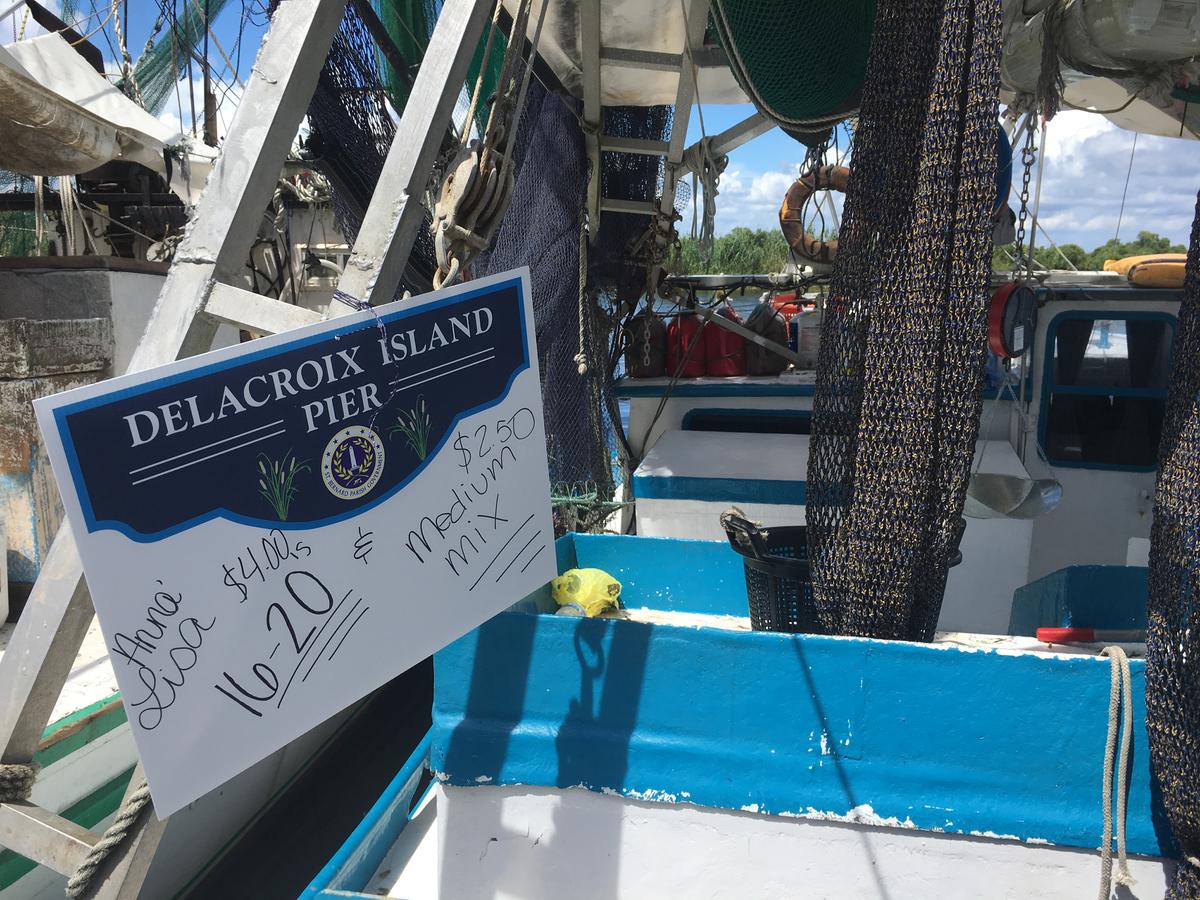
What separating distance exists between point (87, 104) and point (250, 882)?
6.00 metres

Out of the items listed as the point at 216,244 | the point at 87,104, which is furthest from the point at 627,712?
the point at 87,104

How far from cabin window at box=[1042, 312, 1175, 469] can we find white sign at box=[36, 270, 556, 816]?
3728 mm

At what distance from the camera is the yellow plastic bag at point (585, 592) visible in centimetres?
311

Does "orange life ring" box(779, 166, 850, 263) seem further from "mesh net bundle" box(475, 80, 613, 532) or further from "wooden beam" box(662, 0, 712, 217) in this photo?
"mesh net bundle" box(475, 80, 613, 532)

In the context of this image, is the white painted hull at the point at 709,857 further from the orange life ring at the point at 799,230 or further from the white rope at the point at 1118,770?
the orange life ring at the point at 799,230

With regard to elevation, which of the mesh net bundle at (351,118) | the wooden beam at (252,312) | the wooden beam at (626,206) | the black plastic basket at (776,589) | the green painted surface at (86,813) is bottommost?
the green painted surface at (86,813)

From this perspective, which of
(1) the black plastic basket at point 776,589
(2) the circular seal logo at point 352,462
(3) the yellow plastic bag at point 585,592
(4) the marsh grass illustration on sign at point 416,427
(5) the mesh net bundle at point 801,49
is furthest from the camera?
(5) the mesh net bundle at point 801,49

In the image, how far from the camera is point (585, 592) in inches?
124

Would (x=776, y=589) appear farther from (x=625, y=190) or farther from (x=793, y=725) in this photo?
(x=625, y=190)

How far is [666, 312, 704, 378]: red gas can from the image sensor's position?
6.37m

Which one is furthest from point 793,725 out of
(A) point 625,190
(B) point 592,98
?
(A) point 625,190

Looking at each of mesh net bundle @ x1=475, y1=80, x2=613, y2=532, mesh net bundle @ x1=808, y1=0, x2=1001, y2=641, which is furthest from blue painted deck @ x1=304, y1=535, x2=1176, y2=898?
mesh net bundle @ x1=475, y1=80, x2=613, y2=532

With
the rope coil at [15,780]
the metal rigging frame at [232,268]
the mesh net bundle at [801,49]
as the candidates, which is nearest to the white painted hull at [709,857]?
the metal rigging frame at [232,268]

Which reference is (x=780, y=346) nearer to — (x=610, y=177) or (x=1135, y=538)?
(x=610, y=177)
